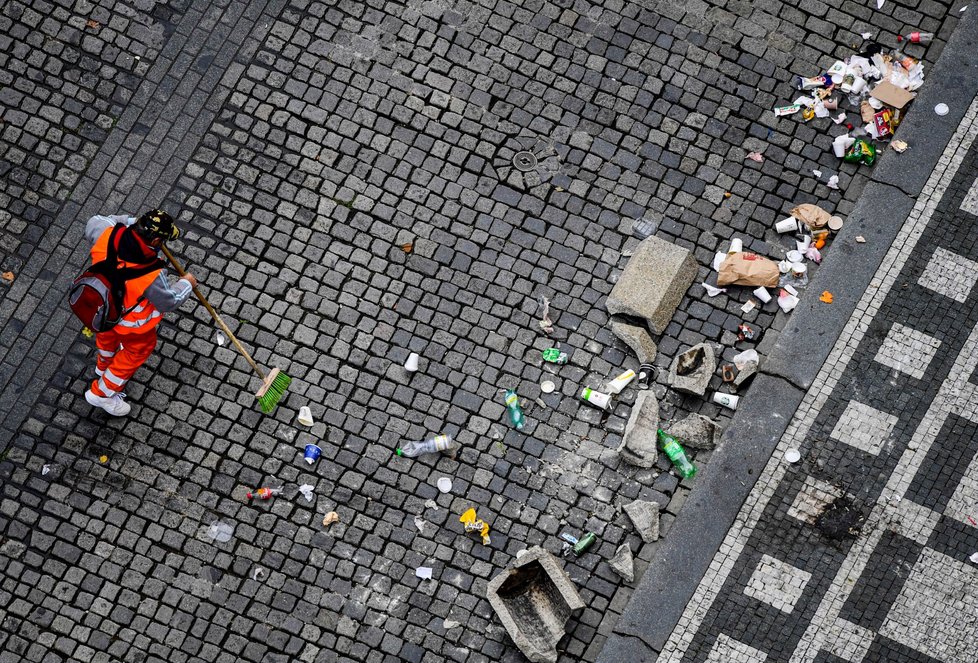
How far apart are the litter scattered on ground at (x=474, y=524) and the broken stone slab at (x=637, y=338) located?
1938 mm

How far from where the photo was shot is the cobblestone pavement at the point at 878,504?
8.22 m

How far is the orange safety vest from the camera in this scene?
7.89 metres

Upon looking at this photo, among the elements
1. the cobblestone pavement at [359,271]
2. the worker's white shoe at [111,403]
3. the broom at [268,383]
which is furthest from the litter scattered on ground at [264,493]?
the worker's white shoe at [111,403]

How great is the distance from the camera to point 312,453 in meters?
8.62

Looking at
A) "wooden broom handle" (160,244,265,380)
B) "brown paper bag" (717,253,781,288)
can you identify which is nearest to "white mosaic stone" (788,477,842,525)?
"brown paper bag" (717,253,781,288)

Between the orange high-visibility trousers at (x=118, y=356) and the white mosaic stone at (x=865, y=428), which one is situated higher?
the white mosaic stone at (x=865, y=428)

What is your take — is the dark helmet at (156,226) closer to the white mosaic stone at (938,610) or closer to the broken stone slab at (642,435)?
the broken stone slab at (642,435)

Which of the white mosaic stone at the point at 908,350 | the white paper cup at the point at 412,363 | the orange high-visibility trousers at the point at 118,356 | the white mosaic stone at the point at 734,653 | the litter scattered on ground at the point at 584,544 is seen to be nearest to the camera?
the white mosaic stone at the point at 734,653

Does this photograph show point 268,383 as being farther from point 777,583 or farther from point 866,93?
point 866,93

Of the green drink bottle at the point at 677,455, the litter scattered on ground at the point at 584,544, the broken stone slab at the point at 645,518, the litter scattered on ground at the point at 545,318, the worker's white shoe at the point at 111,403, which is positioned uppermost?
the litter scattered on ground at the point at 545,318

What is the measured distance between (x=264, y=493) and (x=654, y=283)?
378cm

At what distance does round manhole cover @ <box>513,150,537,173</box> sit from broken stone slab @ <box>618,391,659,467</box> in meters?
2.35

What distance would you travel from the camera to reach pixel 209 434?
8.73 meters

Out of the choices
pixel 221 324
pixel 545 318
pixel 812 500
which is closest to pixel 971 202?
pixel 812 500
